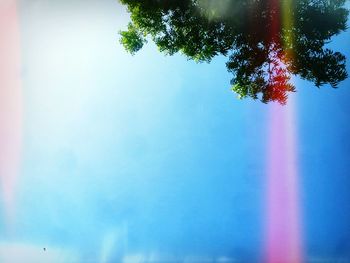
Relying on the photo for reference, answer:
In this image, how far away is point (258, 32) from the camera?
12680mm

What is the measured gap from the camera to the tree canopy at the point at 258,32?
1231 centimetres

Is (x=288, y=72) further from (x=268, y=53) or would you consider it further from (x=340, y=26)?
(x=340, y=26)

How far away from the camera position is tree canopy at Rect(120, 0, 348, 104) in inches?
485

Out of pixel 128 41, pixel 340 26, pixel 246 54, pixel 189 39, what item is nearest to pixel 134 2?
pixel 128 41

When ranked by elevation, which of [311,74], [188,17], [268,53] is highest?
[188,17]

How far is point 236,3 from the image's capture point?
12.0 meters

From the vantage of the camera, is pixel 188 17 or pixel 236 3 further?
pixel 188 17

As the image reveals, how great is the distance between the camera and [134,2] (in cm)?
1357

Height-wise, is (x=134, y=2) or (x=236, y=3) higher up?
(x=134, y=2)

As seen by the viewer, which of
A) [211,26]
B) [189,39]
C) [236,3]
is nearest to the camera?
[236,3]

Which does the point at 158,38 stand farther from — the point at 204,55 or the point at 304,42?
the point at 304,42

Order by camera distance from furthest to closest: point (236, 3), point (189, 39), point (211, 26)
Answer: point (189, 39) < point (211, 26) < point (236, 3)

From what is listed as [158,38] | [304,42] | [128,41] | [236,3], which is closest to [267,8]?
[236,3]

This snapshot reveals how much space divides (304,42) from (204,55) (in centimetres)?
400
